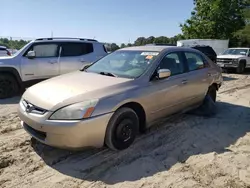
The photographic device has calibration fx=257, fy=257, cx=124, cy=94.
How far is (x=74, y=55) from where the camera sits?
8.74 meters

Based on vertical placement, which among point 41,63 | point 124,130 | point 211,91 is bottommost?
point 124,130

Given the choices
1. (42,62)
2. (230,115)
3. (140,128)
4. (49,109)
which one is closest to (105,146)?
(140,128)

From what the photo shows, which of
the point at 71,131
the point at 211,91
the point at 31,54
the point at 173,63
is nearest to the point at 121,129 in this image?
the point at 71,131

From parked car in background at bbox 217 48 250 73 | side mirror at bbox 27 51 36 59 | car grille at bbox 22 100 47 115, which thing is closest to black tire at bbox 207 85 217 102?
car grille at bbox 22 100 47 115

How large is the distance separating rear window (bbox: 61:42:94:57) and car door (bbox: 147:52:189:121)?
15.0 feet

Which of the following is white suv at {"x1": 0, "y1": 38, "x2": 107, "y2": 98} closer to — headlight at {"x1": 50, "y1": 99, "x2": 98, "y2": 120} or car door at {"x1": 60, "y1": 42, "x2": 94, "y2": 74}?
car door at {"x1": 60, "y1": 42, "x2": 94, "y2": 74}

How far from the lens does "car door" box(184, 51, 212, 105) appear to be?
5316mm

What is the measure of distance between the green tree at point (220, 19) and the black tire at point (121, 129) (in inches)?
1099

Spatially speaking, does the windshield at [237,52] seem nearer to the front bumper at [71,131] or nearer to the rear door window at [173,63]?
the rear door window at [173,63]

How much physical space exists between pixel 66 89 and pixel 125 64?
53.7 inches

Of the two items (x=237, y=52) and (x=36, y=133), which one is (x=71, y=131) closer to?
(x=36, y=133)

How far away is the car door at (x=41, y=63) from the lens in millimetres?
7805

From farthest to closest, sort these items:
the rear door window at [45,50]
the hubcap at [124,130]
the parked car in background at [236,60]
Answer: the parked car in background at [236,60] < the rear door window at [45,50] < the hubcap at [124,130]

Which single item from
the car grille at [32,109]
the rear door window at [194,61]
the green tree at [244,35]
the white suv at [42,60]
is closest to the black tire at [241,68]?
the white suv at [42,60]
